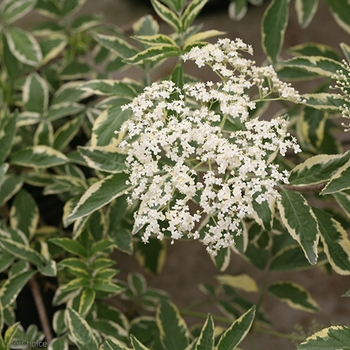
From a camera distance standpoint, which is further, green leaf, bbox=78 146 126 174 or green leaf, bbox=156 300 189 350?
green leaf, bbox=156 300 189 350

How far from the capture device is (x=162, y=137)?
27.8 inches

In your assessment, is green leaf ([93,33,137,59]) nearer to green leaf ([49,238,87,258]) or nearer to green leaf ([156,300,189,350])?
green leaf ([49,238,87,258])

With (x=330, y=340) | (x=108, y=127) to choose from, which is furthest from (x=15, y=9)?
(x=330, y=340)

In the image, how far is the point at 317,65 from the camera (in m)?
0.91

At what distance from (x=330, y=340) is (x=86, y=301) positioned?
0.48 meters

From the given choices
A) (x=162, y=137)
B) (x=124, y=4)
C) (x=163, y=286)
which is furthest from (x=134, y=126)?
(x=124, y=4)

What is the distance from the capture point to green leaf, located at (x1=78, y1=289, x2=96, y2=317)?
931 mm

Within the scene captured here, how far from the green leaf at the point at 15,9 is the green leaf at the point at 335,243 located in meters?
0.95

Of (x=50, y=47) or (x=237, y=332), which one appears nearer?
(x=237, y=332)

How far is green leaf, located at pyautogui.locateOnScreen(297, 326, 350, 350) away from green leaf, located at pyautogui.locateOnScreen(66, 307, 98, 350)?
37 cm

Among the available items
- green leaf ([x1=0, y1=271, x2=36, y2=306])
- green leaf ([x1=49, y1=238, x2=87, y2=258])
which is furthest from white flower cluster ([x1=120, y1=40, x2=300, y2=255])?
green leaf ([x1=0, y1=271, x2=36, y2=306])

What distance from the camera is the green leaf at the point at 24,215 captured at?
4.00 feet

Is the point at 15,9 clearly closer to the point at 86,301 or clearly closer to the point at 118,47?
the point at 118,47

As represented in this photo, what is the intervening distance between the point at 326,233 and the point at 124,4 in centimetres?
186
